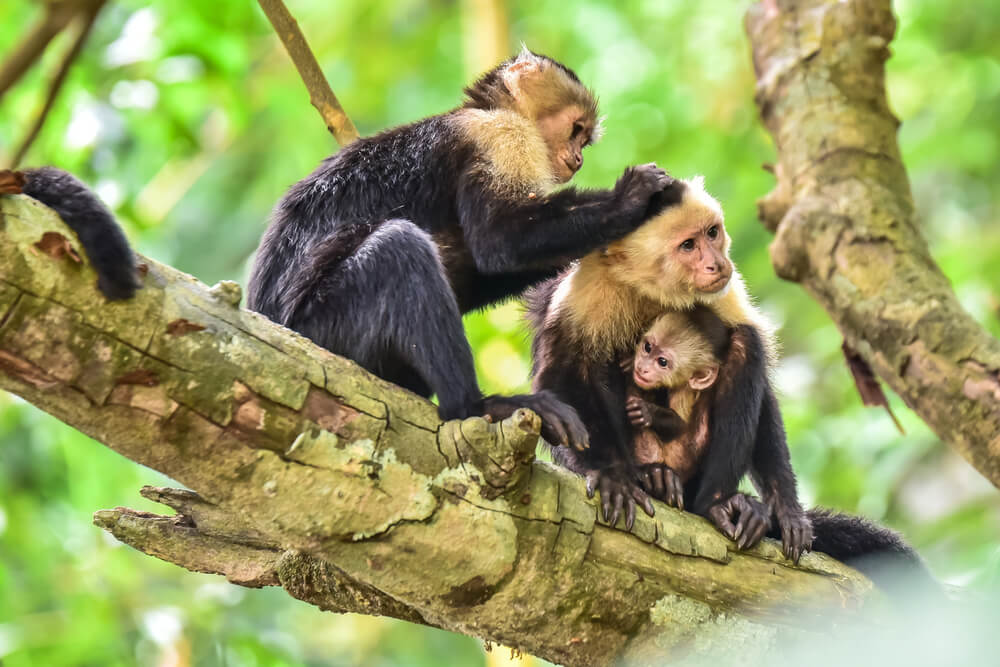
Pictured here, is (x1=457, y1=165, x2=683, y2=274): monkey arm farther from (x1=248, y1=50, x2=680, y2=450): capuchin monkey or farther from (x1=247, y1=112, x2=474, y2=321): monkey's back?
(x1=247, y1=112, x2=474, y2=321): monkey's back

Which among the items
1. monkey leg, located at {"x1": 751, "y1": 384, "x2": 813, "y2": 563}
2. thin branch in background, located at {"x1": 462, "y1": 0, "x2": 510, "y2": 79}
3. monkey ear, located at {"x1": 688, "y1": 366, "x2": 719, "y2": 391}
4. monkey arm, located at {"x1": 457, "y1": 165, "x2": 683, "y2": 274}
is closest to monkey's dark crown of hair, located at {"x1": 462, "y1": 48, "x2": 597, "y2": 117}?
monkey arm, located at {"x1": 457, "y1": 165, "x2": 683, "y2": 274}

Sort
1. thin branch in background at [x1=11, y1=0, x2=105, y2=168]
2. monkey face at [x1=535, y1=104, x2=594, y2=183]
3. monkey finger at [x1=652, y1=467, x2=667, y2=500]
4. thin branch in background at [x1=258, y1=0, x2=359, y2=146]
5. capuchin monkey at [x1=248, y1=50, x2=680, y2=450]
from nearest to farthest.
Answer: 1. thin branch in background at [x1=11, y1=0, x2=105, y2=168]
2. capuchin monkey at [x1=248, y1=50, x2=680, y2=450]
3. monkey finger at [x1=652, y1=467, x2=667, y2=500]
4. thin branch in background at [x1=258, y1=0, x2=359, y2=146]
5. monkey face at [x1=535, y1=104, x2=594, y2=183]

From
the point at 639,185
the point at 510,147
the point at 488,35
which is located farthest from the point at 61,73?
the point at 488,35

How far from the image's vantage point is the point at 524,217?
13.1 ft

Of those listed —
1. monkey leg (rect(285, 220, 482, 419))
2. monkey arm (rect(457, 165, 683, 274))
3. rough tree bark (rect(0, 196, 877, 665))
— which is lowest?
rough tree bark (rect(0, 196, 877, 665))

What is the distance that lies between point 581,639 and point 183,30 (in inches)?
163

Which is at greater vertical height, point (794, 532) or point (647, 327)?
point (647, 327)

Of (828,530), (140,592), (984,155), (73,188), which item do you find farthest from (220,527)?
(984,155)

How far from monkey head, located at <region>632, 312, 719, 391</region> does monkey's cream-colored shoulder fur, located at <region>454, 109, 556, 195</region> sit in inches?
32.1

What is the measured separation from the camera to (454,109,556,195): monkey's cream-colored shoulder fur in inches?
167

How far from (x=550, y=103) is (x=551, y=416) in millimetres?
1857

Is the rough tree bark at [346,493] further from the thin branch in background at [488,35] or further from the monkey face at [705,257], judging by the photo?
the thin branch in background at [488,35]

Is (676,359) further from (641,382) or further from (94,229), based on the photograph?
(94,229)

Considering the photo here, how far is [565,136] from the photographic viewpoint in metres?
4.80
